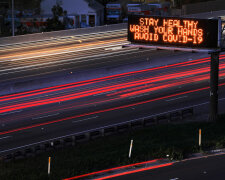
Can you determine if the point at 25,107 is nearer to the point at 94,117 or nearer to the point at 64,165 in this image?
the point at 94,117

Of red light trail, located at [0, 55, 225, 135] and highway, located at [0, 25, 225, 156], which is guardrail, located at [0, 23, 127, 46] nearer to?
highway, located at [0, 25, 225, 156]

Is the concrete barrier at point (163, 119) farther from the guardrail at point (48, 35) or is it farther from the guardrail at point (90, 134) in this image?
the guardrail at point (48, 35)

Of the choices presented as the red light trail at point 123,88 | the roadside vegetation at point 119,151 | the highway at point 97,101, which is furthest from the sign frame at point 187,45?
the red light trail at point 123,88

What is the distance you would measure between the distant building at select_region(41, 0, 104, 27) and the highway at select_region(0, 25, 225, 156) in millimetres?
26114

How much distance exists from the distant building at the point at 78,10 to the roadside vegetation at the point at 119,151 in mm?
65327

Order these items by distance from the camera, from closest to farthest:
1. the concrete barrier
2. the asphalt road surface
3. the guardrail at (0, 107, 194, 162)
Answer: the asphalt road surface < the guardrail at (0, 107, 194, 162) < the concrete barrier

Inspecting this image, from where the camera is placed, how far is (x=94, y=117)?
40906 mm

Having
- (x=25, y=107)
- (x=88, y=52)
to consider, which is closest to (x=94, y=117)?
(x=25, y=107)

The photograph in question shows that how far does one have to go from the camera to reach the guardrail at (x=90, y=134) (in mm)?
31072

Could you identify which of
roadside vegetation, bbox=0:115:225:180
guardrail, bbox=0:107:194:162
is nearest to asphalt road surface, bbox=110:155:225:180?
roadside vegetation, bbox=0:115:225:180

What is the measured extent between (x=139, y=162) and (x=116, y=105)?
52.4ft

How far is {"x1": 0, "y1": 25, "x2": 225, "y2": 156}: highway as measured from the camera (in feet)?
129

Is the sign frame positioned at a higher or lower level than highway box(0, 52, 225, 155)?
higher

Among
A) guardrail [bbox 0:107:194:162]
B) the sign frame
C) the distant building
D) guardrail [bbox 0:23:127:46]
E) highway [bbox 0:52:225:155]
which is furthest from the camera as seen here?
the distant building
